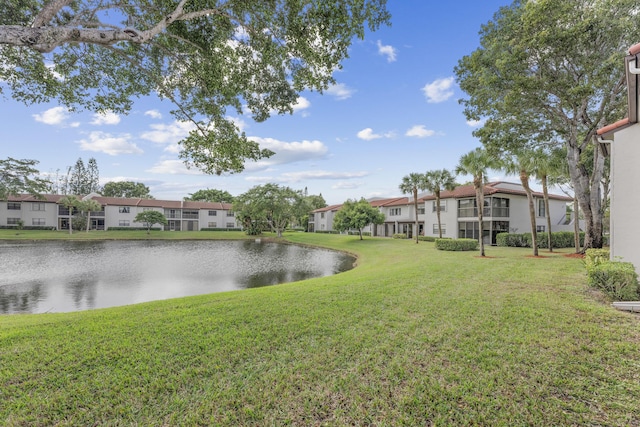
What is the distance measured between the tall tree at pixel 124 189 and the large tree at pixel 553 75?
3368 inches

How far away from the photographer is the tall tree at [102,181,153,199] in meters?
77.3

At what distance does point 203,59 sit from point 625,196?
1300cm

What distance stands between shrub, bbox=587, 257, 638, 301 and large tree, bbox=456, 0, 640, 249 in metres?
10.0

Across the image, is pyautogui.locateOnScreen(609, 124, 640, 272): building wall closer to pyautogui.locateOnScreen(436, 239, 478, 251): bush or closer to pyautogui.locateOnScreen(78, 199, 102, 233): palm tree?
pyautogui.locateOnScreen(436, 239, 478, 251): bush

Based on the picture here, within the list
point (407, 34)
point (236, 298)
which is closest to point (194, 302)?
Result: point (236, 298)

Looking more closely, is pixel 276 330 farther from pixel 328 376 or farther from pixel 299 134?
pixel 299 134

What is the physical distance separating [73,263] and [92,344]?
21623 mm

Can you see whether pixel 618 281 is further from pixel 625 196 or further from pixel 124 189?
pixel 124 189

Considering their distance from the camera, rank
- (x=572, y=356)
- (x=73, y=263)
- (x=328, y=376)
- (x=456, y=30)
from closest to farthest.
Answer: (x=328, y=376) → (x=572, y=356) → (x=456, y=30) → (x=73, y=263)

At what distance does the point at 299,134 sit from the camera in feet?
65.0

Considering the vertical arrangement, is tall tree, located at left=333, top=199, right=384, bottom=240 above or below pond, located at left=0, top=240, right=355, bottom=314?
above

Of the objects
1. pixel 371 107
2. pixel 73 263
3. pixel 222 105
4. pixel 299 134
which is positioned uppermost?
pixel 371 107

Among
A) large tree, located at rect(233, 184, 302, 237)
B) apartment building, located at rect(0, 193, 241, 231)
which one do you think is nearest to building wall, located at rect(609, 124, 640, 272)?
large tree, located at rect(233, 184, 302, 237)

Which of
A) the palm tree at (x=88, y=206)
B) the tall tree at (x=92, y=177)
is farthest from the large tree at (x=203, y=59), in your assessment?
the tall tree at (x=92, y=177)
